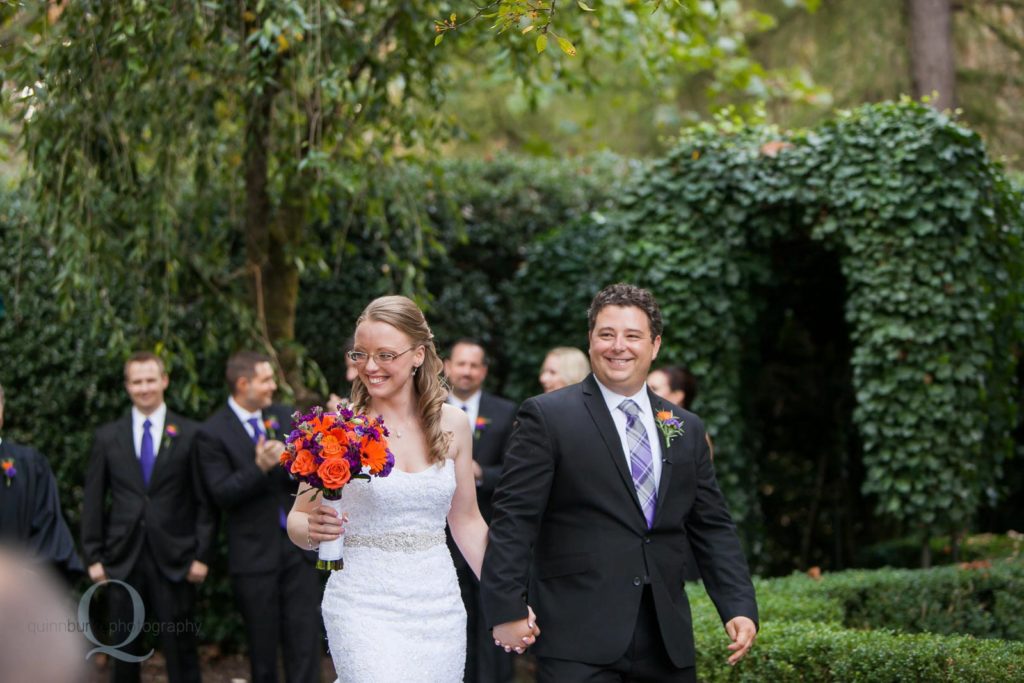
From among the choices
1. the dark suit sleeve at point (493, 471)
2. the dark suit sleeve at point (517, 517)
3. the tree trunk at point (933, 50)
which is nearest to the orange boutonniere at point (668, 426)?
the dark suit sleeve at point (517, 517)

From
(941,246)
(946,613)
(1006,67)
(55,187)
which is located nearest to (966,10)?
(1006,67)

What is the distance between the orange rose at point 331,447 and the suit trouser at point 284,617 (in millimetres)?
3333

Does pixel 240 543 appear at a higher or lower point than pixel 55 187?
lower

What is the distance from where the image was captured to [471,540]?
4676 mm

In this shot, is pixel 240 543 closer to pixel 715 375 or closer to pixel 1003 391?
pixel 715 375

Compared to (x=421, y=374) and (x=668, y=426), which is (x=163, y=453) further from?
(x=668, y=426)

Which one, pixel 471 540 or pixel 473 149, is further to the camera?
pixel 473 149

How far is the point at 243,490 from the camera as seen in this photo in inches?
280

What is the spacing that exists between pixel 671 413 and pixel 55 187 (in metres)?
4.54

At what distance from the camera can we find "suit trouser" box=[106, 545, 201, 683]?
7.18 m

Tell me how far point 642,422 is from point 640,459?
16 cm

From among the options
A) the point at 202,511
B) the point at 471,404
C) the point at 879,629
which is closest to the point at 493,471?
the point at 471,404

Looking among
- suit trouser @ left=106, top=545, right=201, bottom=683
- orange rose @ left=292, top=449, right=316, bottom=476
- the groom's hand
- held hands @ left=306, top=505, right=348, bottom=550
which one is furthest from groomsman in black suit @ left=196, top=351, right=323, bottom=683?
the groom's hand

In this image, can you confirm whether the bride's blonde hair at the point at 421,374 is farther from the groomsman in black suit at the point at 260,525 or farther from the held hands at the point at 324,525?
the groomsman in black suit at the point at 260,525
